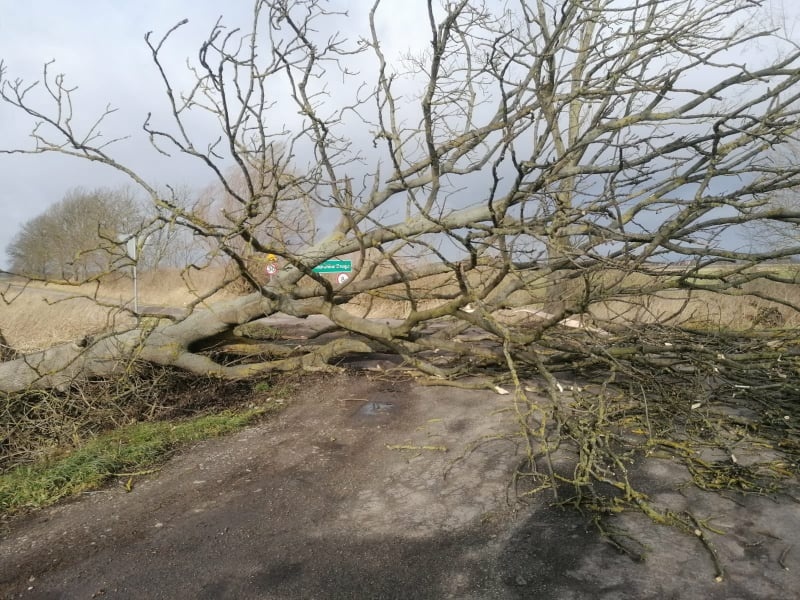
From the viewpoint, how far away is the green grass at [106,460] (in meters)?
4.29

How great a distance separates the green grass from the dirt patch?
252 millimetres

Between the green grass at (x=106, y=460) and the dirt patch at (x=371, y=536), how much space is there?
0.83 ft

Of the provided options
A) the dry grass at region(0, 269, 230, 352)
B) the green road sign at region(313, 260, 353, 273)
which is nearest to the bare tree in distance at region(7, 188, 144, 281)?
the dry grass at region(0, 269, 230, 352)

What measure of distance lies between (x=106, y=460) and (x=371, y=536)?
2.59 meters

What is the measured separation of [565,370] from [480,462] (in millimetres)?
2548

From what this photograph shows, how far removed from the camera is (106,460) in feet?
15.5

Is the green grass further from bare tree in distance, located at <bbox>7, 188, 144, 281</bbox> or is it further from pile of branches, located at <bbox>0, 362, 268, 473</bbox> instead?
bare tree in distance, located at <bbox>7, 188, 144, 281</bbox>

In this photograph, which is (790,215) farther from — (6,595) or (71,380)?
(71,380)

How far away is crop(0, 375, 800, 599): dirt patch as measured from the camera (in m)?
2.88

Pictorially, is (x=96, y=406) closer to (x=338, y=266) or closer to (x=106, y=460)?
(x=106, y=460)

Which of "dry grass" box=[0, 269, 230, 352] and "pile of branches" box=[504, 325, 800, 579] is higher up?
"dry grass" box=[0, 269, 230, 352]

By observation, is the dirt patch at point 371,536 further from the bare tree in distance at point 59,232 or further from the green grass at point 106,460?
the bare tree in distance at point 59,232

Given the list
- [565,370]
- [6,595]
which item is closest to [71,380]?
[6,595]

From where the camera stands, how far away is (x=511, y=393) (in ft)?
20.0
